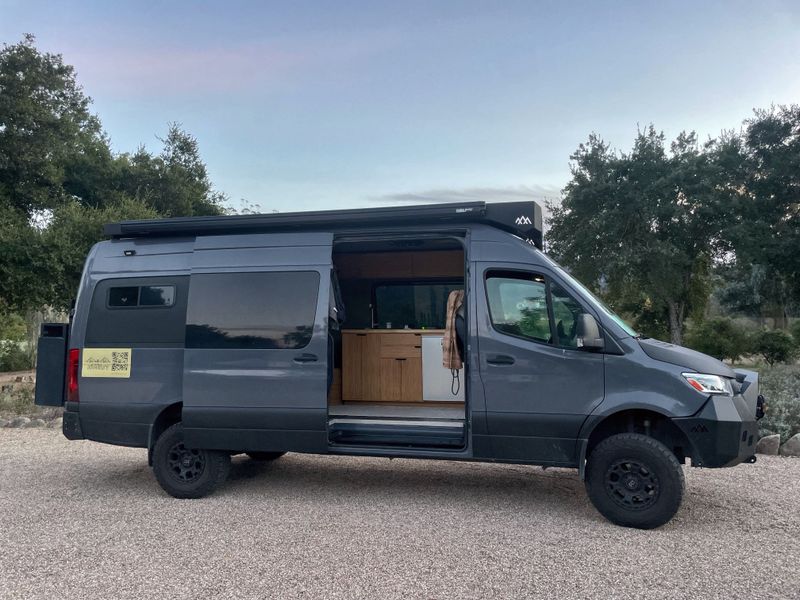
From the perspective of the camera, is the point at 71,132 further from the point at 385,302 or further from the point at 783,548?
the point at 783,548

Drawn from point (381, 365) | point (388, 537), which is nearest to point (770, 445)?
point (381, 365)

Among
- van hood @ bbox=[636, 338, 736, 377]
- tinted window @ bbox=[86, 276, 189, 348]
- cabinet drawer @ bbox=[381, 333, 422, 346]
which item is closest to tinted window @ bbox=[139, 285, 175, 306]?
tinted window @ bbox=[86, 276, 189, 348]

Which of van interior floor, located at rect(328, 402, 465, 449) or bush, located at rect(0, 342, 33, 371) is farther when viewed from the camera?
bush, located at rect(0, 342, 33, 371)

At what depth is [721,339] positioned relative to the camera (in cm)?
1956

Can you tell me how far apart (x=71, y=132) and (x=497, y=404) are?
56.8 feet

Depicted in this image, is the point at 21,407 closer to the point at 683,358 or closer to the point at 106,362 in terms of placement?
the point at 106,362

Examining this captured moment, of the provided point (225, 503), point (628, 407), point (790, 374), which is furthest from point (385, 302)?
point (790, 374)

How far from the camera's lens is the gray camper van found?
17.6 feet

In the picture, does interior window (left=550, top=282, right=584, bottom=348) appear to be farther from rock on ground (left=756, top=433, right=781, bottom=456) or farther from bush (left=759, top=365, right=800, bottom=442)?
bush (left=759, top=365, right=800, bottom=442)

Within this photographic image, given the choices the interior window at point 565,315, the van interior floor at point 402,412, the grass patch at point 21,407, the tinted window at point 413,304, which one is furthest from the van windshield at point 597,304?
the grass patch at point 21,407

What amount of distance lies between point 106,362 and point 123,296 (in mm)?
661

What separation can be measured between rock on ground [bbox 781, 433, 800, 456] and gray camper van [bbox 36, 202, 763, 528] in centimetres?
308

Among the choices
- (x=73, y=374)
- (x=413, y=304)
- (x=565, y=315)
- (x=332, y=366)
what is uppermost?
(x=413, y=304)

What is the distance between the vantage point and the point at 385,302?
956 centimetres
